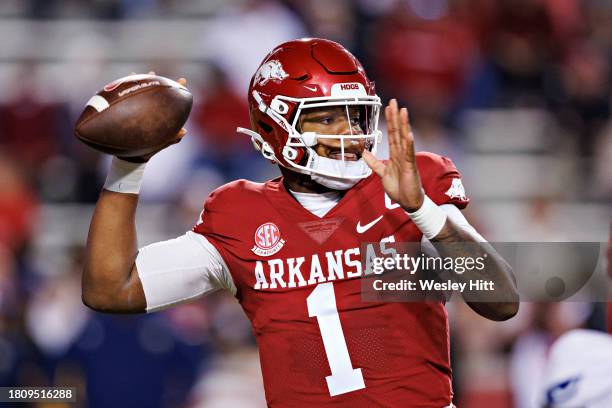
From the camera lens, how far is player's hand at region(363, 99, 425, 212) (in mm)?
2924

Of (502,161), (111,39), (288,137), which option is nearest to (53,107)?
(111,39)

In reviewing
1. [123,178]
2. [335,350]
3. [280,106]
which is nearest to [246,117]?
[280,106]

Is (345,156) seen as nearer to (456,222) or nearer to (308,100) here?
(308,100)

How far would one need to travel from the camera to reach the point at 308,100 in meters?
3.32

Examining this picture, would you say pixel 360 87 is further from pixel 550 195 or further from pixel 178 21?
pixel 178 21

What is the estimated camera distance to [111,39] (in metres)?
8.46

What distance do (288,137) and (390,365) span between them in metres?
0.73

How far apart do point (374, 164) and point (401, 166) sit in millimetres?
105

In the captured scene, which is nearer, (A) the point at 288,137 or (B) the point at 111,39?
(A) the point at 288,137

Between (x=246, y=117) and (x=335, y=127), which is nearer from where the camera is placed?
(x=335, y=127)

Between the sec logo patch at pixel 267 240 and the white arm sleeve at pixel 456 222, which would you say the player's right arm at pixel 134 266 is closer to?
the sec logo patch at pixel 267 240

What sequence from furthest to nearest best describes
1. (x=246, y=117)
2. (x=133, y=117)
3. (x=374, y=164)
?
1. (x=246, y=117)
2. (x=133, y=117)
3. (x=374, y=164)

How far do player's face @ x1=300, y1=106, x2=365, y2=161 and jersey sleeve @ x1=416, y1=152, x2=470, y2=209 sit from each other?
0.19 meters

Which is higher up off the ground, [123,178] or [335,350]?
[123,178]
